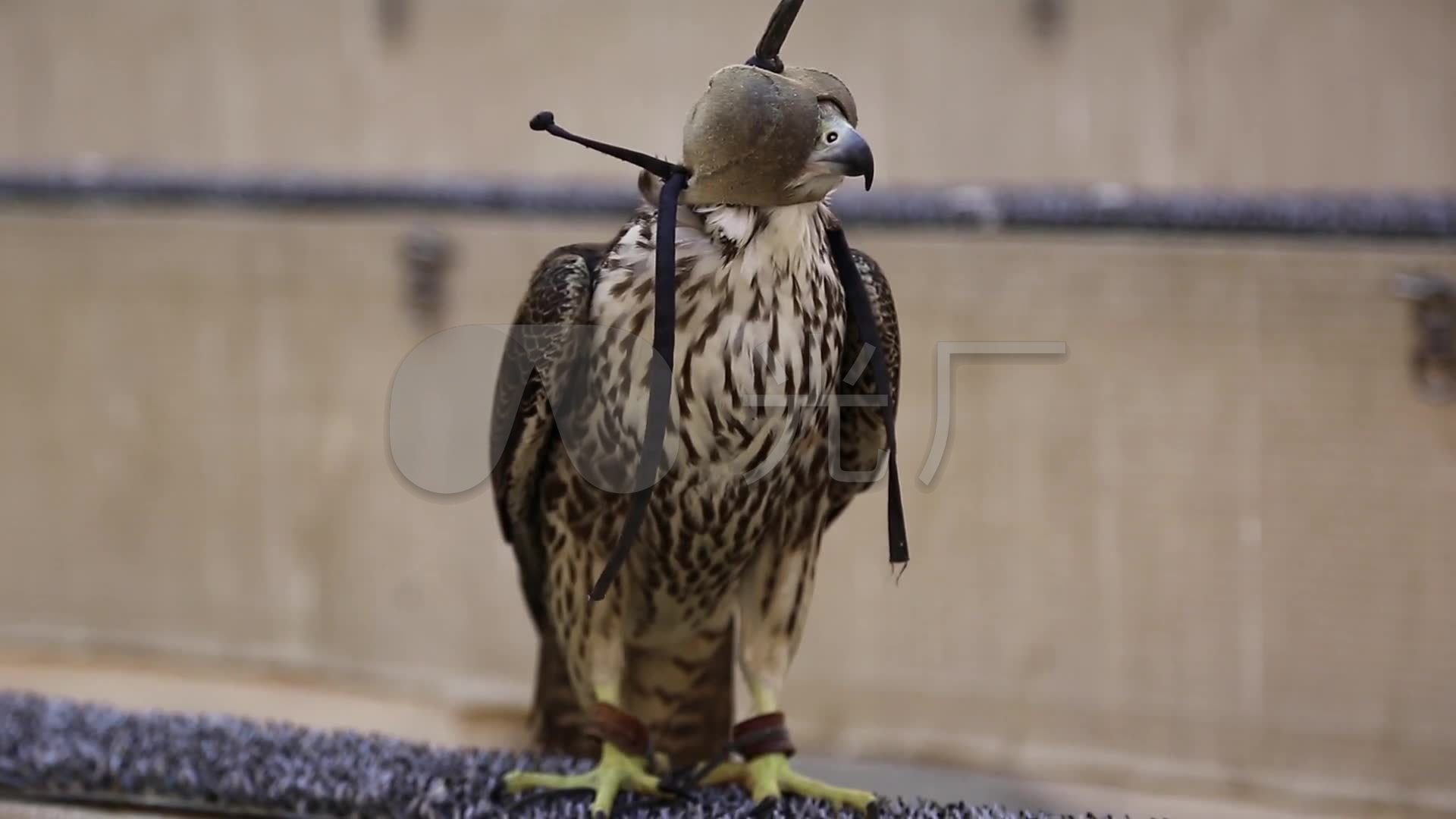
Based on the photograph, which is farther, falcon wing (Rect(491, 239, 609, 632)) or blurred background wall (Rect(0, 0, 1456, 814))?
blurred background wall (Rect(0, 0, 1456, 814))

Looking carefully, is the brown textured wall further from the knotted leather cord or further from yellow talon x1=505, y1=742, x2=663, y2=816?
yellow talon x1=505, y1=742, x2=663, y2=816

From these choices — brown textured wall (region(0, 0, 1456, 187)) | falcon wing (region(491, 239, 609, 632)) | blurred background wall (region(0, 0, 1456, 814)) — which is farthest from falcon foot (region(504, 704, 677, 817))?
brown textured wall (region(0, 0, 1456, 187))

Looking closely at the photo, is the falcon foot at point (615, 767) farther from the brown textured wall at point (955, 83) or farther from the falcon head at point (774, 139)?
the brown textured wall at point (955, 83)

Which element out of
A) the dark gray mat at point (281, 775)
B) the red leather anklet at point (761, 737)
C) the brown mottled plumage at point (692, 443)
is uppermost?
the brown mottled plumage at point (692, 443)

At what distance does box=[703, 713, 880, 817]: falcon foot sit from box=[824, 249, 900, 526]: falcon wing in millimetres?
231

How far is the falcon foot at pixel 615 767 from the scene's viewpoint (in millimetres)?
1146

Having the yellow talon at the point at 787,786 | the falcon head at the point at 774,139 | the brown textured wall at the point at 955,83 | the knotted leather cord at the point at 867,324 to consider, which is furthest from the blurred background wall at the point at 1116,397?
the falcon head at the point at 774,139

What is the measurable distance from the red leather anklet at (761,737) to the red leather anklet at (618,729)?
9 centimetres

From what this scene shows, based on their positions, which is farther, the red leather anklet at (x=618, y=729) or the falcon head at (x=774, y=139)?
the red leather anklet at (x=618, y=729)

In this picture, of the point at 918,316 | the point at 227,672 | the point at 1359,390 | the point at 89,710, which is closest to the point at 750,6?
the point at 918,316

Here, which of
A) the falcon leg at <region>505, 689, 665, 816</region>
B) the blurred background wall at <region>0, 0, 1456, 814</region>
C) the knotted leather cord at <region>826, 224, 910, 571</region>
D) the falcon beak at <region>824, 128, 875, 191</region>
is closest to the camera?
the falcon beak at <region>824, 128, 875, 191</region>

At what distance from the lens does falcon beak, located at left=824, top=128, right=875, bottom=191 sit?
0.88 m

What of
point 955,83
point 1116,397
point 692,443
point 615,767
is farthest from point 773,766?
point 955,83

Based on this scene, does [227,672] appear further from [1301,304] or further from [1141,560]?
[1301,304]
